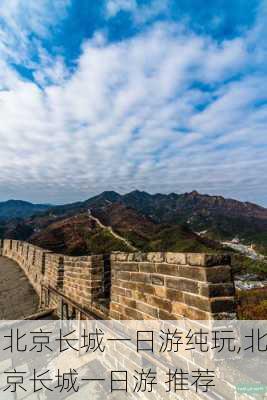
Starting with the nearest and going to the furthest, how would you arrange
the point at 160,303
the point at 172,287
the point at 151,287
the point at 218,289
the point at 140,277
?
1. the point at 218,289
2. the point at 172,287
3. the point at 160,303
4. the point at 151,287
5. the point at 140,277

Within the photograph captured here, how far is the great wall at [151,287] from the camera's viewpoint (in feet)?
5.45

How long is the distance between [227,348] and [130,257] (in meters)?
1.21

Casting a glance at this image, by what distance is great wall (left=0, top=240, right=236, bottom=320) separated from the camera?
1.66 meters

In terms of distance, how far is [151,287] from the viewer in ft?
7.48

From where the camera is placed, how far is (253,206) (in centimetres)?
16538

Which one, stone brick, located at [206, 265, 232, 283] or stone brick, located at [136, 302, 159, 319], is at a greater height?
stone brick, located at [206, 265, 232, 283]

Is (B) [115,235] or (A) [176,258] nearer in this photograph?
(A) [176,258]

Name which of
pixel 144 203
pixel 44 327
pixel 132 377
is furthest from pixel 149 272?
pixel 144 203

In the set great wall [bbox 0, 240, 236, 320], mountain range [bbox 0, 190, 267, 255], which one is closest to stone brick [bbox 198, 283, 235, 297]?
great wall [bbox 0, 240, 236, 320]

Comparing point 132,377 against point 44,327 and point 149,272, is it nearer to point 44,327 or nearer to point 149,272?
point 149,272

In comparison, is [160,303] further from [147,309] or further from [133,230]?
[133,230]

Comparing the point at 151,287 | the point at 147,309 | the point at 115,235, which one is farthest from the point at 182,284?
the point at 115,235

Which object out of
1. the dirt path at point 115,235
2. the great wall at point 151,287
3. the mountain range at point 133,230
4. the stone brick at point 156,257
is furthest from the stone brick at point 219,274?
the mountain range at point 133,230

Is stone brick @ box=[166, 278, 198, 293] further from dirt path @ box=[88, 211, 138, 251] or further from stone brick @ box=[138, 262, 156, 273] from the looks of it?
dirt path @ box=[88, 211, 138, 251]
